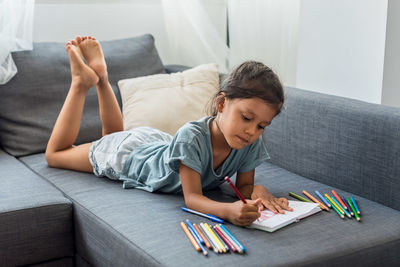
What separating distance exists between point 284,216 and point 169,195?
0.39 m

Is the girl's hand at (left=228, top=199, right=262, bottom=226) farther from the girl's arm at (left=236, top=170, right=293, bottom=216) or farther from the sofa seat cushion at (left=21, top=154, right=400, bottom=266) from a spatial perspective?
the girl's arm at (left=236, top=170, right=293, bottom=216)

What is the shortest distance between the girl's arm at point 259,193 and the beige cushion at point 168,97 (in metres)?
0.53

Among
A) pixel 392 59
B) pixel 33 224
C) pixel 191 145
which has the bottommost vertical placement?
pixel 33 224

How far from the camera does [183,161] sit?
1533mm

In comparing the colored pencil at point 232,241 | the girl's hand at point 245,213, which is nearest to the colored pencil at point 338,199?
the girl's hand at point 245,213

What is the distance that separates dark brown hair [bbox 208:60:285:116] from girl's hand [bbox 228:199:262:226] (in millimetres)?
290

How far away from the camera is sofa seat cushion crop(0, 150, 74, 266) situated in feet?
5.08

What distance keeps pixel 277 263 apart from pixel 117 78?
138cm

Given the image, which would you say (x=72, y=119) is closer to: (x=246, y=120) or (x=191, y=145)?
(x=191, y=145)

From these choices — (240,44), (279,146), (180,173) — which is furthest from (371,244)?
(240,44)

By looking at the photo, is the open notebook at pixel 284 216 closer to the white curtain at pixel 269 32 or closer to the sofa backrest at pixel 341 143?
the sofa backrest at pixel 341 143

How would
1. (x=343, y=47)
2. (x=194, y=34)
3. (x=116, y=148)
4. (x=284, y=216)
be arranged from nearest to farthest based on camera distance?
(x=284, y=216), (x=116, y=148), (x=343, y=47), (x=194, y=34)

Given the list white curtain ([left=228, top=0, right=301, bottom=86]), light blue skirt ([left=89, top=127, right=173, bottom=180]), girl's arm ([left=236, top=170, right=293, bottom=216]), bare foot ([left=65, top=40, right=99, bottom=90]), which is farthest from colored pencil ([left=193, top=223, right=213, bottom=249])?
white curtain ([left=228, top=0, right=301, bottom=86])

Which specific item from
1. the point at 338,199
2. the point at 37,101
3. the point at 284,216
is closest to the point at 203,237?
the point at 284,216
